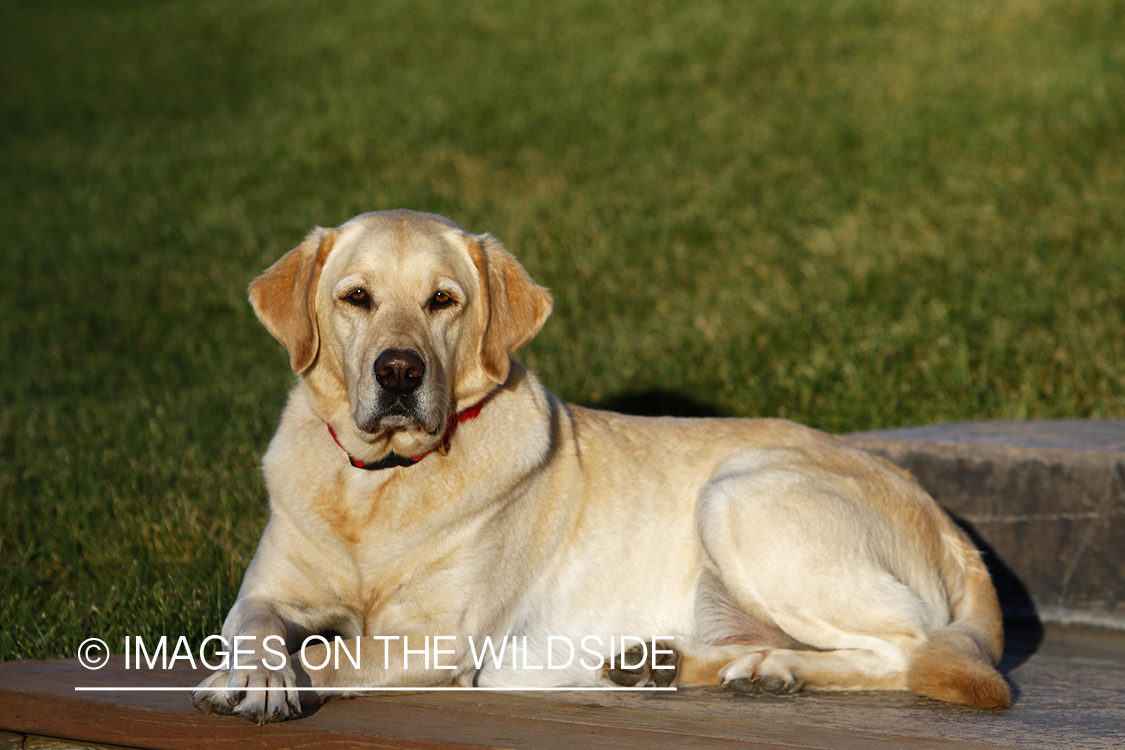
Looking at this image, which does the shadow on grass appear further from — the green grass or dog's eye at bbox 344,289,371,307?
dog's eye at bbox 344,289,371,307

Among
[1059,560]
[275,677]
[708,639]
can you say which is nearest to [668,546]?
[708,639]

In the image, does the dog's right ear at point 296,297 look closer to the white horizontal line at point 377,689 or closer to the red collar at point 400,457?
the red collar at point 400,457

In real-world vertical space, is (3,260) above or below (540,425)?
above

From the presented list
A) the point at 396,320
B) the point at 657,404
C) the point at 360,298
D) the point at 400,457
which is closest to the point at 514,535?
the point at 400,457

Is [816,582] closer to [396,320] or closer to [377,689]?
[377,689]

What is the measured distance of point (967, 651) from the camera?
3316mm

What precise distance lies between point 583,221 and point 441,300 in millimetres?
6649

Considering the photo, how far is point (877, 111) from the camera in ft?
38.8

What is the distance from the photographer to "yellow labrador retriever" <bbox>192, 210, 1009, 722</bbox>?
3.20 meters

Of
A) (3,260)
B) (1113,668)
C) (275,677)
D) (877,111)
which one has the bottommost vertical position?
(1113,668)

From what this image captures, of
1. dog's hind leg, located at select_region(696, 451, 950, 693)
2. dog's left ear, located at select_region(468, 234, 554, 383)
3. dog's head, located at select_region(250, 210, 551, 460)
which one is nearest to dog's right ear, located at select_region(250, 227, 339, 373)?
dog's head, located at select_region(250, 210, 551, 460)

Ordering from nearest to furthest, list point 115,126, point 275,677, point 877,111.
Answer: point 275,677 < point 877,111 < point 115,126

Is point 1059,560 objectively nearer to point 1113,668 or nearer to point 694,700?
point 1113,668

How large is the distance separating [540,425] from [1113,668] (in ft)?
7.49
